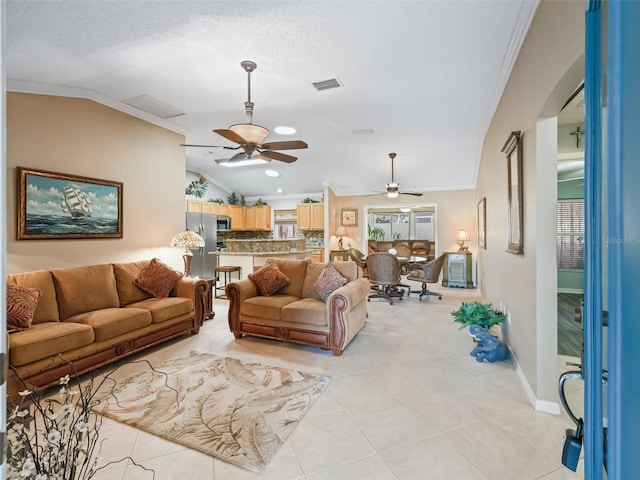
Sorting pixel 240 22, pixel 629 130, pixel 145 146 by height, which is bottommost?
pixel 629 130

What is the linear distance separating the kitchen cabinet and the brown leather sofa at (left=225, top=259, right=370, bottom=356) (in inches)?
178

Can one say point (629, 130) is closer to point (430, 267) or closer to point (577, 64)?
point (577, 64)

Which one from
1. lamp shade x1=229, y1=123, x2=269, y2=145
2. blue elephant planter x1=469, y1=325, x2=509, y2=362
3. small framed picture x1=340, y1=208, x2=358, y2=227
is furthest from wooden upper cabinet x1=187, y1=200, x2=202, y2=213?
blue elephant planter x1=469, y1=325, x2=509, y2=362

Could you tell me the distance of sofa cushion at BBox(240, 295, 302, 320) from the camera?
3.54 metres

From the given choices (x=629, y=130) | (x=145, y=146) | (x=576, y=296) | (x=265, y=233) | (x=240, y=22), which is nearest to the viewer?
(x=629, y=130)

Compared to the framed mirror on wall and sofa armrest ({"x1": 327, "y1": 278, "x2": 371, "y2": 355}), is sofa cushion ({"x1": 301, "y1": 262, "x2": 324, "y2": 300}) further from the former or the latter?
the framed mirror on wall

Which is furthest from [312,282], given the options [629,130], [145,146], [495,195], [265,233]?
[265,233]

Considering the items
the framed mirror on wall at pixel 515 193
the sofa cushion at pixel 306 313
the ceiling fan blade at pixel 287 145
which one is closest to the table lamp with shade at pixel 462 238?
the framed mirror on wall at pixel 515 193

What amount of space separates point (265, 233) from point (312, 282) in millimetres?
6215

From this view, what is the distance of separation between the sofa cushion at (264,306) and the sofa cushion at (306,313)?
0.09 m

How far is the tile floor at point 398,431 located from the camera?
167 cm

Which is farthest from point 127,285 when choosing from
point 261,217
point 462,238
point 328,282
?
point 462,238

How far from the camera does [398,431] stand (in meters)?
1.99

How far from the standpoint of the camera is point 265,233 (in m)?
9.95
